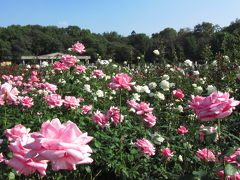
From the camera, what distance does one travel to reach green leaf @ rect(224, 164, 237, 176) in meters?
1.09

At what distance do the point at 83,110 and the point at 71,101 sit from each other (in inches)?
8.1

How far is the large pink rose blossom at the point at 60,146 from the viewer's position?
2.37 feet

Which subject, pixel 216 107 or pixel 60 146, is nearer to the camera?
pixel 60 146

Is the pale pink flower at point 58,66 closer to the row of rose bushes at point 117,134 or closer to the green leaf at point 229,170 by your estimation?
the row of rose bushes at point 117,134

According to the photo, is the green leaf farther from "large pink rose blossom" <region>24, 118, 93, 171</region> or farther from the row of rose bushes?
"large pink rose blossom" <region>24, 118, 93, 171</region>

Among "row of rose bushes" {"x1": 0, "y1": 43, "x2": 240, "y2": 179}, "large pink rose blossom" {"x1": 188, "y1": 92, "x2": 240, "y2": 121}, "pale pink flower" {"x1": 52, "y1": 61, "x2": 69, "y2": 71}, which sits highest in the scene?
"pale pink flower" {"x1": 52, "y1": 61, "x2": 69, "y2": 71}

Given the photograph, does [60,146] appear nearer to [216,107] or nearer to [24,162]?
[24,162]

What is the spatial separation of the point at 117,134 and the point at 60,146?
65.9 inches

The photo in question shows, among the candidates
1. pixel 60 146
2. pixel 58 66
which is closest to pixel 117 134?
pixel 60 146

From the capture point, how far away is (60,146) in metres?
0.72

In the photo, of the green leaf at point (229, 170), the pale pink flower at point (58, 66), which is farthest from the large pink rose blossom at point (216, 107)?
the pale pink flower at point (58, 66)

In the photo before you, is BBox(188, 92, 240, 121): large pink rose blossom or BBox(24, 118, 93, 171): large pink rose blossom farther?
BBox(188, 92, 240, 121): large pink rose blossom

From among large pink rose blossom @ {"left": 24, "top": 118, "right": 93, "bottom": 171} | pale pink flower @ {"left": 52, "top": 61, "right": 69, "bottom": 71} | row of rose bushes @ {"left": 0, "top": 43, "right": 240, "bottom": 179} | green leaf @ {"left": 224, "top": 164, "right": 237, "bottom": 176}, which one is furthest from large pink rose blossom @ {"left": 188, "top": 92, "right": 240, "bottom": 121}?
pale pink flower @ {"left": 52, "top": 61, "right": 69, "bottom": 71}

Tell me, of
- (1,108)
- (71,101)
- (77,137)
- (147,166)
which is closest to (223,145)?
(77,137)
